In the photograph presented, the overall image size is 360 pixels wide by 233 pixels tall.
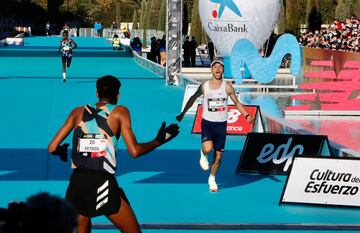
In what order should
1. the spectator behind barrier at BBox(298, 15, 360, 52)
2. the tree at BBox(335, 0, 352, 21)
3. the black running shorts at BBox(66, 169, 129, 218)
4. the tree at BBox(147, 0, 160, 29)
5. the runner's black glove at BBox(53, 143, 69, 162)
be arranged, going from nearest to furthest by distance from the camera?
the black running shorts at BBox(66, 169, 129, 218) → the runner's black glove at BBox(53, 143, 69, 162) → the spectator behind barrier at BBox(298, 15, 360, 52) → the tree at BBox(335, 0, 352, 21) → the tree at BBox(147, 0, 160, 29)

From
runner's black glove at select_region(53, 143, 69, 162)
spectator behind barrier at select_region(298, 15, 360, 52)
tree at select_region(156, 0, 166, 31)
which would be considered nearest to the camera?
runner's black glove at select_region(53, 143, 69, 162)

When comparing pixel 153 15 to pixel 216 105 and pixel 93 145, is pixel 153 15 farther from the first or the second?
pixel 93 145

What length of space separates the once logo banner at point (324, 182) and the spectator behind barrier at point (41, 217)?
7.63m

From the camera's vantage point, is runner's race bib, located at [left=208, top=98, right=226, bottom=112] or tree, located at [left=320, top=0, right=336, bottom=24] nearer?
runner's race bib, located at [left=208, top=98, right=226, bottom=112]

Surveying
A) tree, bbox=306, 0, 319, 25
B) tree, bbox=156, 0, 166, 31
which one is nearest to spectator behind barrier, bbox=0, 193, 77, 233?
tree, bbox=306, 0, 319, 25

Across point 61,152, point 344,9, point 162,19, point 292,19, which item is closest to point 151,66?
point 344,9

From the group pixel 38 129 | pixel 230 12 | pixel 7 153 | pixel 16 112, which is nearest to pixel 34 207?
pixel 7 153

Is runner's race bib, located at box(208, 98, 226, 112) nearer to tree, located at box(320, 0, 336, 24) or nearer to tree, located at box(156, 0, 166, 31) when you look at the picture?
tree, located at box(320, 0, 336, 24)

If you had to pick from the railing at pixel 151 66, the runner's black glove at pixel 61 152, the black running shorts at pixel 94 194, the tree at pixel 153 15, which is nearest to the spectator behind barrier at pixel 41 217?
the black running shorts at pixel 94 194

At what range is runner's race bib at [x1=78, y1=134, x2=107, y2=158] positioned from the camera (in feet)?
23.9

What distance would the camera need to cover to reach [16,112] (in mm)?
24266

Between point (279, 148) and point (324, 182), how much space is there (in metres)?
2.28

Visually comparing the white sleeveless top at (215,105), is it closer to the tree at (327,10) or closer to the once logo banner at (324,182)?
the once logo banner at (324,182)

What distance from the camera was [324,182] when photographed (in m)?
11.4
